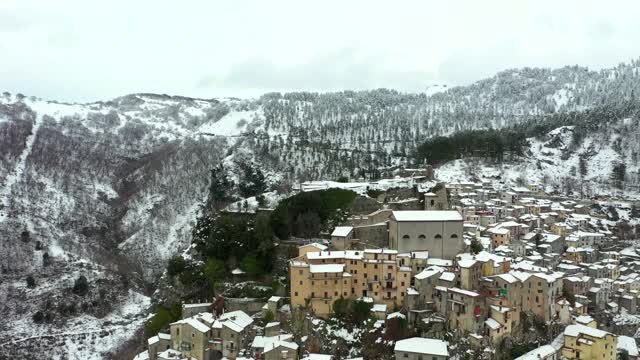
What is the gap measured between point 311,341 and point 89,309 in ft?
126

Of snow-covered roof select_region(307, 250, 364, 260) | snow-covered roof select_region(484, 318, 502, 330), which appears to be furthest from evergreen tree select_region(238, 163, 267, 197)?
snow-covered roof select_region(484, 318, 502, 330)

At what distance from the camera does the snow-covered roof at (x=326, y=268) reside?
145ft

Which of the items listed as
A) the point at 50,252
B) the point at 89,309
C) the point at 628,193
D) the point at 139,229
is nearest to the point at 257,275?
the point at 89,309

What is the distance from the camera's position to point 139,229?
95688 mm

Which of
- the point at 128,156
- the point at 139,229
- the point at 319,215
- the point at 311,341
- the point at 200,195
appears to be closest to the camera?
the point at 311,341

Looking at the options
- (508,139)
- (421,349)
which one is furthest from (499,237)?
(508,139)

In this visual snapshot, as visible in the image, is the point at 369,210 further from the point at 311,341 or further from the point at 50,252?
the point at 50,252

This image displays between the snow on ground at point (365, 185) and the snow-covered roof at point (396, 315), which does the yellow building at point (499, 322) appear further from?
the snow on ground at point (365, 185)

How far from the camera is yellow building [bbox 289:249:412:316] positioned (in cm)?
4431

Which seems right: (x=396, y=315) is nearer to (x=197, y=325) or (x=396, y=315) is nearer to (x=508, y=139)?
(x=197, y=325)

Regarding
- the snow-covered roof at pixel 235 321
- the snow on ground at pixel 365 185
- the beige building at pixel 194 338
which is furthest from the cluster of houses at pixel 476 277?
the beige building at pixel 194 338

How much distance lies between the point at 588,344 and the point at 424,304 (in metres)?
11.8

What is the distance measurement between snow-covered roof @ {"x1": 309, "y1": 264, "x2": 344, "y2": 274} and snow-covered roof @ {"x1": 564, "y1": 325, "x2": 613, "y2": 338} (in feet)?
56.8

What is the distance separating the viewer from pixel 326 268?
4475 cm
